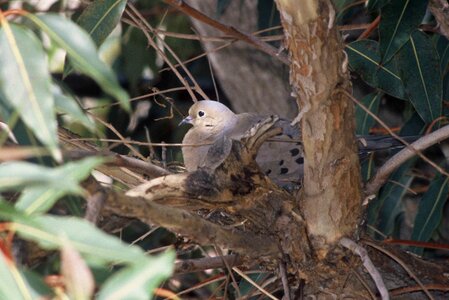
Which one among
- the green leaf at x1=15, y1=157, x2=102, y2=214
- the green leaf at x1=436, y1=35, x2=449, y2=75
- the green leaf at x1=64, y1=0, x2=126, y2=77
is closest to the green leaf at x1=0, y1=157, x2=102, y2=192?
the green leaf at x1=15, y1=157, x2=102, y2=214

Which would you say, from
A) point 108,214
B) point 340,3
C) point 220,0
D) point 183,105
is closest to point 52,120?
point 108,214

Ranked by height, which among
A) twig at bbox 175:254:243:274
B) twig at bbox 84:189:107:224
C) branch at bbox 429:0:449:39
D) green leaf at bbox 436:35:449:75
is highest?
twig at bbox 84:189:107:224

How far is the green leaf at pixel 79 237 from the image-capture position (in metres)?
0.98

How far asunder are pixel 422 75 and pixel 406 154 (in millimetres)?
489

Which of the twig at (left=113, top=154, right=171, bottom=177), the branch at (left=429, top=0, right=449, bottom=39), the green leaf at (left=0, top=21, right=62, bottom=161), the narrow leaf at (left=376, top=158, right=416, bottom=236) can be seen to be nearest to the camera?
the green leaf at (left=0, top=21, right=62, bottom=161)

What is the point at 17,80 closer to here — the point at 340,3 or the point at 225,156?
the point at 225,156

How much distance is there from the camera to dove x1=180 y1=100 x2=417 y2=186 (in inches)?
91.0

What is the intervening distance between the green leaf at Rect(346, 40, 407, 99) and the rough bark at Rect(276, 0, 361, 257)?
501 mm

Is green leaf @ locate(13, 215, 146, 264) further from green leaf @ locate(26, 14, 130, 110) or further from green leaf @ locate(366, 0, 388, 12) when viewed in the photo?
green leaf @ locate(366, 0, 388, 12)

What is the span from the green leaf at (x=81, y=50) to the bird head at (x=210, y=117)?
153 centimetres

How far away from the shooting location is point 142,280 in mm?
955

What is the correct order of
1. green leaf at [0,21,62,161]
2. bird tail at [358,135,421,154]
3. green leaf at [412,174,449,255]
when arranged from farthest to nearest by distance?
1. green leaf at [412,174,449,255]
2. bird tail at [358,135,421,154]
3. green leaf at [0,21,62,161]

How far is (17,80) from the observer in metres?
1.07

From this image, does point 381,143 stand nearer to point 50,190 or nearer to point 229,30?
point 229,30
